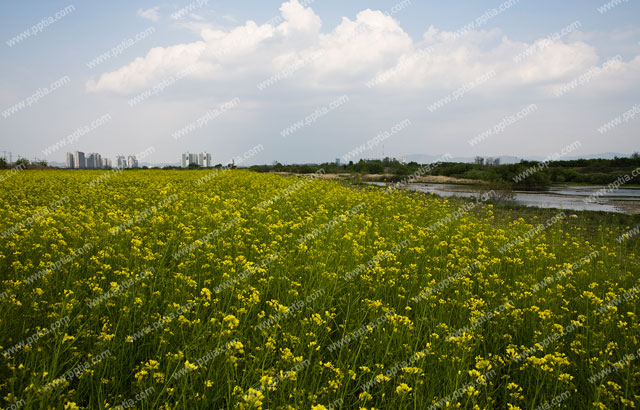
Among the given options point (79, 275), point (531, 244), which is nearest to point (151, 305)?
point (79, 275)

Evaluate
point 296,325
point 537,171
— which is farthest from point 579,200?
point 296,325

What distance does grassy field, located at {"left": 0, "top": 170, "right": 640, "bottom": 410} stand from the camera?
8.90 ft

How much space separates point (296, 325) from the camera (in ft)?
11.7

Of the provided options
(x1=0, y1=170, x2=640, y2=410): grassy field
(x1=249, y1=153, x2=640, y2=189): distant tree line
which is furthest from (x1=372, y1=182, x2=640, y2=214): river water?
(x1=0, y1=170, x2=640, y2=410): grassy field

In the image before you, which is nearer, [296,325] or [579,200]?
[296,325]

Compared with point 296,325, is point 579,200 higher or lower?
lower

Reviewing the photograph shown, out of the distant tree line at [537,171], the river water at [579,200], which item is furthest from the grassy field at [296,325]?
the distant tree line at [537,171]

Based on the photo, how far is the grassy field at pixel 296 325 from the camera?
271 cm

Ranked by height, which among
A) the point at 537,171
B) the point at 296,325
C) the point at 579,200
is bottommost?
the point at 579,200

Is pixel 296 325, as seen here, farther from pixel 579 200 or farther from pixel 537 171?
pixel 537 171

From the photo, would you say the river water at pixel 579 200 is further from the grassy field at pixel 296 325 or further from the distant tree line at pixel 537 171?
the grassy field at pixel 296 325

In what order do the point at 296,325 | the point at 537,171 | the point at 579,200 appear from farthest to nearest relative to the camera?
the point at 537,171 → the point at 579,200 → the point at 296,325

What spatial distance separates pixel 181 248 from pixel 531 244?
260 inches

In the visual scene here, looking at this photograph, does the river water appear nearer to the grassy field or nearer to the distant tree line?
the distant tree line
